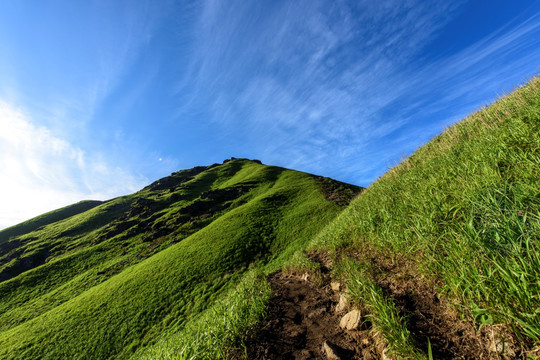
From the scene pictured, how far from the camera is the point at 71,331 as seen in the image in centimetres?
2548

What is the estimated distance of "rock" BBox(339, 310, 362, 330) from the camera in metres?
5.02

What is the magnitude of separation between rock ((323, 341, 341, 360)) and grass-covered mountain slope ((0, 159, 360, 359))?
2276mm

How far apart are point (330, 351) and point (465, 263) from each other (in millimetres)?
3346

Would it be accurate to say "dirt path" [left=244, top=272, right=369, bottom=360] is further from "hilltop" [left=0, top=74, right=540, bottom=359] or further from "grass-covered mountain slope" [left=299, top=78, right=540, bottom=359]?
"grass-covered mountain slope" [left=299, top=78, right=540, bottom=359]

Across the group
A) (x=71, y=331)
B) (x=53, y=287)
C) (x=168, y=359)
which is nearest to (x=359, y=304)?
(x=168, y=359)

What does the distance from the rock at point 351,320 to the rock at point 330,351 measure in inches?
25.8

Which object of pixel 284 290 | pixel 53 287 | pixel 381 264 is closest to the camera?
pixel 381 264

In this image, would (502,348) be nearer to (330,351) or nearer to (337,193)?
(330,351)

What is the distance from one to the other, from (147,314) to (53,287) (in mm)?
38490

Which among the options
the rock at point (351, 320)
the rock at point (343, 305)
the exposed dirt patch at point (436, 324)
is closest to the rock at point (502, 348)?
the exposed dirt patch at point (436, 324)

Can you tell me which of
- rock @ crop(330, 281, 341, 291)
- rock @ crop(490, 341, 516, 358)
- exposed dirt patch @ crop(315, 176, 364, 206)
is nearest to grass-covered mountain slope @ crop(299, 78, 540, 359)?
rock @ crop(490, 341, 516, 358)

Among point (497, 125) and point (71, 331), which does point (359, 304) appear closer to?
point (497, 125)

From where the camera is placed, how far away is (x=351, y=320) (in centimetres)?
521

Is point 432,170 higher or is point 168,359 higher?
point 432,170
